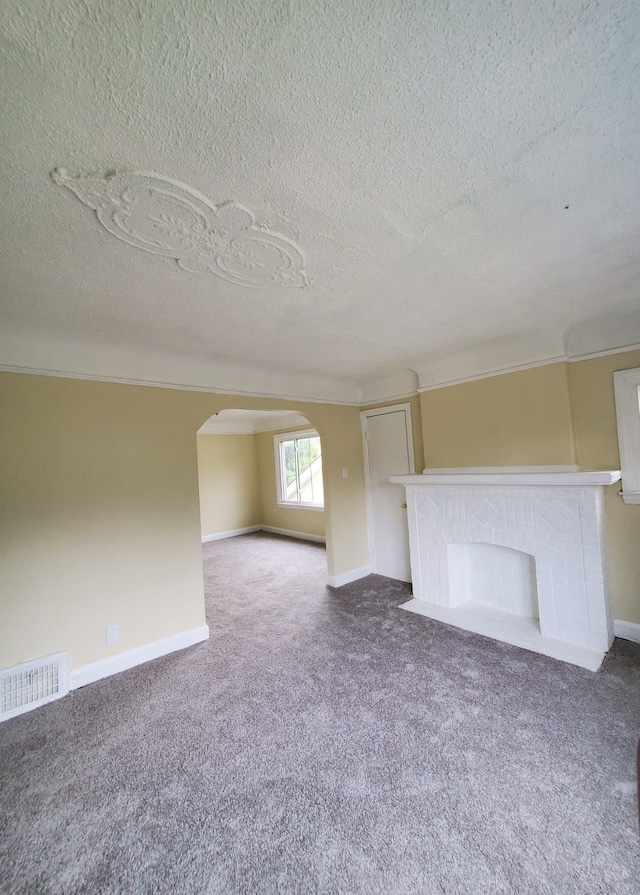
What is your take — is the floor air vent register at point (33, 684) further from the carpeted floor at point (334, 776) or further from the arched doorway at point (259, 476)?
the arched doorway at point (259, 476)

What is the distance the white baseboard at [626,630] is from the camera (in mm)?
2646

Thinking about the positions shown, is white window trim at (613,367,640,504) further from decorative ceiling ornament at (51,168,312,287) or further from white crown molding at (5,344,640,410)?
decorative ceiling ornament at (51,168,312,287)

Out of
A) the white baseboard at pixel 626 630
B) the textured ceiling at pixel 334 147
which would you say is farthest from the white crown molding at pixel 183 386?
the white baseboard at pixel 626 630

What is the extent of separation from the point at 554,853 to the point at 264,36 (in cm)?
264

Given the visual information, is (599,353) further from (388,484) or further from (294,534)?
(294,534)

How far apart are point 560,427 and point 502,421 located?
1.48 feet

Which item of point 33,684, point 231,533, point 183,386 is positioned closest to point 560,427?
point 183,386

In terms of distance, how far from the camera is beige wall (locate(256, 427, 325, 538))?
671 centimetres

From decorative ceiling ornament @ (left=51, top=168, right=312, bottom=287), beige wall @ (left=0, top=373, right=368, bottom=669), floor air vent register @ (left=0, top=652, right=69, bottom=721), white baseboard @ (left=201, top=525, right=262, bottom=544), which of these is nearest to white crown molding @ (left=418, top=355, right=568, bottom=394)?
beige wall @ (left=0, top=373, right=368, bottom=669)

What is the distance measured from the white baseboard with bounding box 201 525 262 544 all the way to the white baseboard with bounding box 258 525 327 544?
0.68 ft

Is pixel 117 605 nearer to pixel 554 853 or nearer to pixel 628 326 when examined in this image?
pixel 554 853

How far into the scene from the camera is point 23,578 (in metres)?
2.30

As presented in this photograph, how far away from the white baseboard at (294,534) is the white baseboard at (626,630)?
426 cm

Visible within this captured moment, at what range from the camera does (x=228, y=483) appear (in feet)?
24.3
